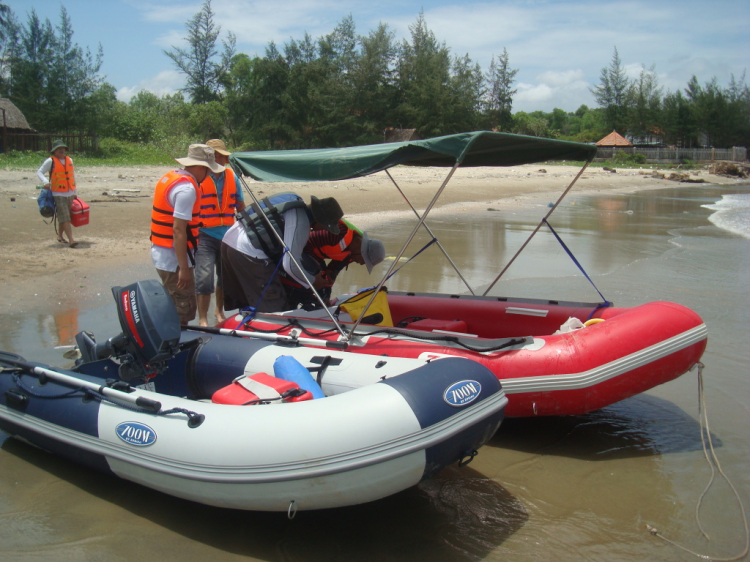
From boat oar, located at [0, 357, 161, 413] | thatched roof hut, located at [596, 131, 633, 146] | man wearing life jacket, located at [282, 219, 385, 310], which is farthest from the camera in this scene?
thatched roof hut, located at [596, 131, 633, 146]

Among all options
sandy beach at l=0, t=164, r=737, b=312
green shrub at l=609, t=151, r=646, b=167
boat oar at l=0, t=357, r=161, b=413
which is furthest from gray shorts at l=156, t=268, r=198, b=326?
green shrub at l=609, t=151, r=646, b=167

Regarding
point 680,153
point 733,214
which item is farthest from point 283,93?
point 680,153

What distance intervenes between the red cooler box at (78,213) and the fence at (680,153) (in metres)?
38.2

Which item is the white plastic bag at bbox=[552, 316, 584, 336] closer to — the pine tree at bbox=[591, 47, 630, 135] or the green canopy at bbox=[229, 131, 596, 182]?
the green canopy at bbox=[229, 131, 596, 182]

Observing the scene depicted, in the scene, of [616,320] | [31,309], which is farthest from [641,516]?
[31,309]

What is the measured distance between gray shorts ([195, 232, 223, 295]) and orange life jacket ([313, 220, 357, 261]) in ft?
2.58

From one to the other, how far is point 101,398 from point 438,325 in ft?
7.04

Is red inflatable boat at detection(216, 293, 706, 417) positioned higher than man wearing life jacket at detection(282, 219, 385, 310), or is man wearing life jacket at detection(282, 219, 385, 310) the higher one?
man wearing life jacket at detection(282, 219, 385, 310)

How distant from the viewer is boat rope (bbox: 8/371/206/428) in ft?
8.41

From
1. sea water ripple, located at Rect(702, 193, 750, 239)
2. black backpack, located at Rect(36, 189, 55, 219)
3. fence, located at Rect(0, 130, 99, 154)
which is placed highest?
fence, located at Rect(0, 130, 99, 154)

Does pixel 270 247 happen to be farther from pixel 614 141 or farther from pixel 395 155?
pixel 614 141

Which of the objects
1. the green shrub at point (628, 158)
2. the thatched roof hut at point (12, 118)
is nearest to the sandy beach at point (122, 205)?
the thatched roof hut at point (12, 118)

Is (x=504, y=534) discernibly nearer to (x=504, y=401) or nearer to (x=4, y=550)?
(x=504, y=401)

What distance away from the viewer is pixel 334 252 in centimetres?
453
